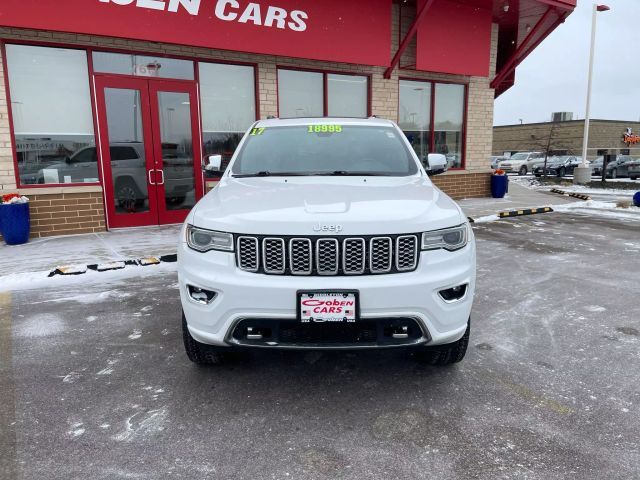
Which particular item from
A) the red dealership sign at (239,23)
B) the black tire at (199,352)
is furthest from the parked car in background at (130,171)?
the black tire at (199,352)

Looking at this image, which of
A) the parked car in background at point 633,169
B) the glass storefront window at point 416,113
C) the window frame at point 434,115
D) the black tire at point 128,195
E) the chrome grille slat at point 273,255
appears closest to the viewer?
the chrome grille slat at point 273,255

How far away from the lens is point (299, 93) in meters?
11.1

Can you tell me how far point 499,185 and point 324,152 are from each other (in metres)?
11.6

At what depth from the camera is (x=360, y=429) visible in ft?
9.06

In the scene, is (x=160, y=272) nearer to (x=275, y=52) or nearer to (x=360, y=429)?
(x=360, y=429)

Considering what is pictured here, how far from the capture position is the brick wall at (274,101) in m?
8.26

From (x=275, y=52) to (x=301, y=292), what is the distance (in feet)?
27.2

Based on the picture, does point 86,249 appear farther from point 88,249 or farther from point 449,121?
point 449,121

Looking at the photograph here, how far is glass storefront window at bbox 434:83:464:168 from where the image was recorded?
538 inches

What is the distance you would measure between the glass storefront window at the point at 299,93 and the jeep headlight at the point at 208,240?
8.43m

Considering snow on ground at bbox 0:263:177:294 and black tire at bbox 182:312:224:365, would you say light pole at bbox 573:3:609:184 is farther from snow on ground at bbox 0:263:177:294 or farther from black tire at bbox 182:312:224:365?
black tire at bbox 182:312:224:365

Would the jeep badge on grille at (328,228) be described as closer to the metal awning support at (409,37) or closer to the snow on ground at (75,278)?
the snow on ground at (75,278)

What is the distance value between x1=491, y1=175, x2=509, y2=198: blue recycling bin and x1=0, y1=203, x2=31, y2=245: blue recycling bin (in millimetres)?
12417

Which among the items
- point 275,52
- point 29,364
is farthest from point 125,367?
point 275,52
